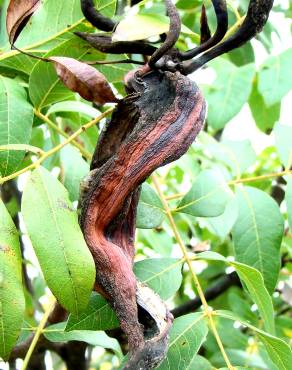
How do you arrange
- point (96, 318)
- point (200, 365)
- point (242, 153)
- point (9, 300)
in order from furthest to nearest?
1. point (242, 153)
2. point (200, 365)
3. point (96, 318)
4. point (9, 300)

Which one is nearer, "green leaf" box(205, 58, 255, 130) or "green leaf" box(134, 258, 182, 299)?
"green leaf" box(134, 258, 182, 299)

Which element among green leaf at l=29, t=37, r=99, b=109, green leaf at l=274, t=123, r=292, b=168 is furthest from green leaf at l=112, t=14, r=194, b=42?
green leaf at l=274, t=123, r=292, b=168

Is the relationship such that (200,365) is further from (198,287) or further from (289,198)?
(289,198)

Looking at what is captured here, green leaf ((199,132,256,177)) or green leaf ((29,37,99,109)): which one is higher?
green leaf ((29,37,99,109))

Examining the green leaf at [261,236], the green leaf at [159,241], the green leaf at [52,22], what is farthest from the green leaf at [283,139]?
the green leaf at [52,22]

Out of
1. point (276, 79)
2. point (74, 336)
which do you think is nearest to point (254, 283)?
point (74, 336)

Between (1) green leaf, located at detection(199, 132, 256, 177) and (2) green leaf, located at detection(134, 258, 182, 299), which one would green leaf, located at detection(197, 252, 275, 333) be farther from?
(1) green leaf, located at detection(199, 132, 256, 177)
